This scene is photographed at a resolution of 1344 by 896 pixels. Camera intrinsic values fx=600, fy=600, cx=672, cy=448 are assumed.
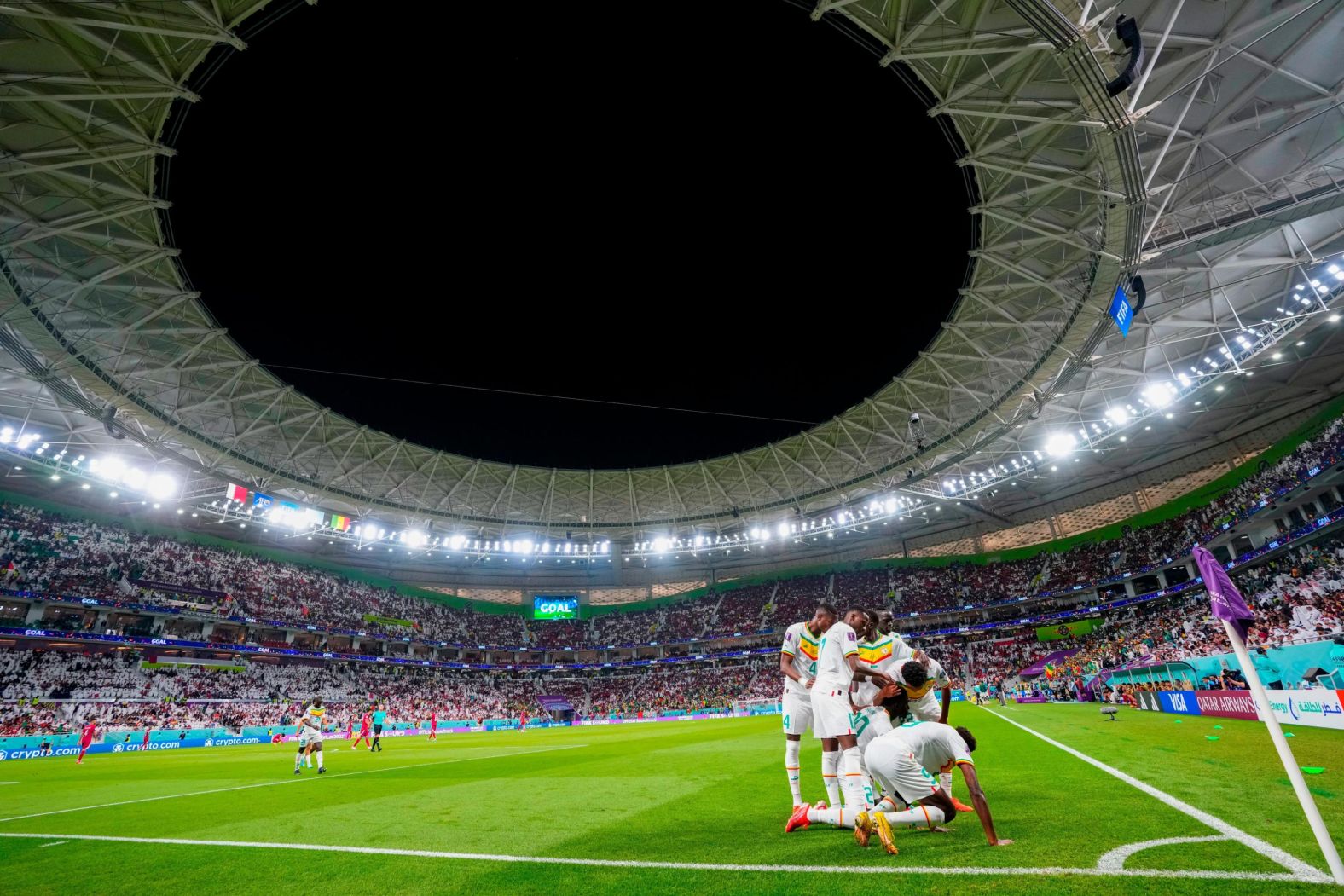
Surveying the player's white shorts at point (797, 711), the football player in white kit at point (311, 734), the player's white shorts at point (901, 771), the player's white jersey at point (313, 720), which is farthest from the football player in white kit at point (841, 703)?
the player's white jersey at point (313, 720)

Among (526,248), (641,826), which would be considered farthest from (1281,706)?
(526,248)

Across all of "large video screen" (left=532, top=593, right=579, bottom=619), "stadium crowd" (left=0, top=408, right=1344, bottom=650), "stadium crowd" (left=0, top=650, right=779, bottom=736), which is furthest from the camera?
"large video screen" (left=532, top=593, right=579, bottom=619)

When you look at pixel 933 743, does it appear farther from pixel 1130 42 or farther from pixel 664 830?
pixel 1130 42

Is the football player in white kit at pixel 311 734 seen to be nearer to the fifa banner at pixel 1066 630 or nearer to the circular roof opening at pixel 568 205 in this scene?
the circular roof opening at pixel 568 205

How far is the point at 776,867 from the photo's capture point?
4.58 meters

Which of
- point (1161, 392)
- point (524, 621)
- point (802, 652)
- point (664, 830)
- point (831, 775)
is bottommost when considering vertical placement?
point (664, 830)

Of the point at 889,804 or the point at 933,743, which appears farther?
the point at 889,804

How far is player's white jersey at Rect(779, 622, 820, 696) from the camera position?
647 cm

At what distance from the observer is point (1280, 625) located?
84.7 feet

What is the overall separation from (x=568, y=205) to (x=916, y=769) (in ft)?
66.8

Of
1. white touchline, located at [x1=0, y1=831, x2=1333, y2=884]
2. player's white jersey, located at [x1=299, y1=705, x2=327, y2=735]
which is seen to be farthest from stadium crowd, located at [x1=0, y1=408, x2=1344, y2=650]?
white touchline, located at [x1=0, y1=831, x2=1333, y2=884]

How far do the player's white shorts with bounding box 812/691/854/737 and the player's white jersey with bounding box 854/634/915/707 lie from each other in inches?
20.3

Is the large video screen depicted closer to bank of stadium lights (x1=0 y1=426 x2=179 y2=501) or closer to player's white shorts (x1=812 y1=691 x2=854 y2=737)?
bank of stadium lights (x1=0 y1=426 x2=179 y2=501)

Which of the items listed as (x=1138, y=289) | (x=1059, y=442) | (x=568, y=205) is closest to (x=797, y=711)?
(x=568, y=205)
